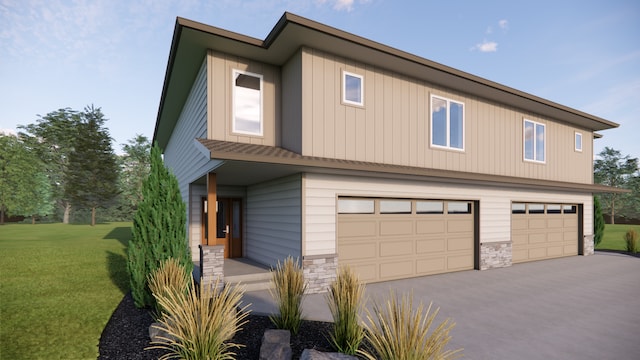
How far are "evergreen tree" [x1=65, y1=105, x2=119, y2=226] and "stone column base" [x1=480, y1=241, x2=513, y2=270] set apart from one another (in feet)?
125

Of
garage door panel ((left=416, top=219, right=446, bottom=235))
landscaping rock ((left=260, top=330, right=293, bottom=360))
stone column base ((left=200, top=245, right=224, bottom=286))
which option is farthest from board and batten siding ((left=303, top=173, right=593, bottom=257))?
landscaping rock ((left=260, top=330, right=293, bottom=360))

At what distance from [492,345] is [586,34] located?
Answer: 47.6ft

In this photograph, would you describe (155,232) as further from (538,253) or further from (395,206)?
(538,253)

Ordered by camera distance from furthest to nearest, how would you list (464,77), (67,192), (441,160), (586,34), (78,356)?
(67,192)
(586,34)
(441,160)
(464,77)
(78,356)

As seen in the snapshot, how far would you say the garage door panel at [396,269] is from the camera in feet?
28.7

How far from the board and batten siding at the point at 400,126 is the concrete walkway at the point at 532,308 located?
3.54 meters

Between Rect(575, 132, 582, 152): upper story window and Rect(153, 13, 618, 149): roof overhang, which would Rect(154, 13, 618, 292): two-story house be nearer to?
Rect(153, 13, 618, 149): roof overhang

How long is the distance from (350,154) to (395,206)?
84.6 inches

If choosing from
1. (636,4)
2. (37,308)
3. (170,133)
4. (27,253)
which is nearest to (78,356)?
(37,308)

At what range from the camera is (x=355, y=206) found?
8.43m

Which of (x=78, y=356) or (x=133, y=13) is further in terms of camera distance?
(x=133, y=13)

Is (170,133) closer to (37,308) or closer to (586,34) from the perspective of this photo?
(37,308)

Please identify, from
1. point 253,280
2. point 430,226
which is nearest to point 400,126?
point 430,226

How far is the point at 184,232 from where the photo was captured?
6.63 metres
